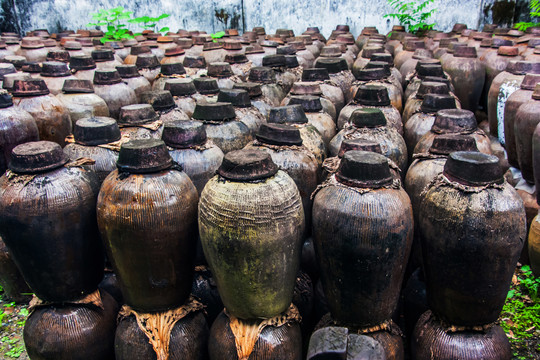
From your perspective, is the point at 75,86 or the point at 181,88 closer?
the point at 75,86

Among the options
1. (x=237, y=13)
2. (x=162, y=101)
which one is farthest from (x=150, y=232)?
(x=237, y=13)

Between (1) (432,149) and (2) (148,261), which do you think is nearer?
(2) (148,261)

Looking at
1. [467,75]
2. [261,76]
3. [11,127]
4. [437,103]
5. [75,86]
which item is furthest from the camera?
[467,75]

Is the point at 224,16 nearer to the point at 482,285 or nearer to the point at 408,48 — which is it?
the point at 408,48

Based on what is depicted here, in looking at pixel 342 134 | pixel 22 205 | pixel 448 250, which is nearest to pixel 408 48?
pixel 342 134

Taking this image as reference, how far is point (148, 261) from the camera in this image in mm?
2176

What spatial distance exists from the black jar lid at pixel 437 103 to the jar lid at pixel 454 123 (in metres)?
0.50

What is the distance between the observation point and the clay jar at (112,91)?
4152 millimetres

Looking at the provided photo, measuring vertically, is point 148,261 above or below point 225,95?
below

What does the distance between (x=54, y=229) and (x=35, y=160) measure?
0.35m

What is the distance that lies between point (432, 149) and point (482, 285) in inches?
36.1

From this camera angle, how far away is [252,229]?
1964 mm

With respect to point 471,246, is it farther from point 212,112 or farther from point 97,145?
point 97,145

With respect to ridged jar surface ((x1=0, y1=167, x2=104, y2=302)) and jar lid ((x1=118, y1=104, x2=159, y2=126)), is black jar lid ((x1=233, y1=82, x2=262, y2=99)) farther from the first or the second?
ridged jar surface ((x1=0, y1=167, x2=104, y2=302))
